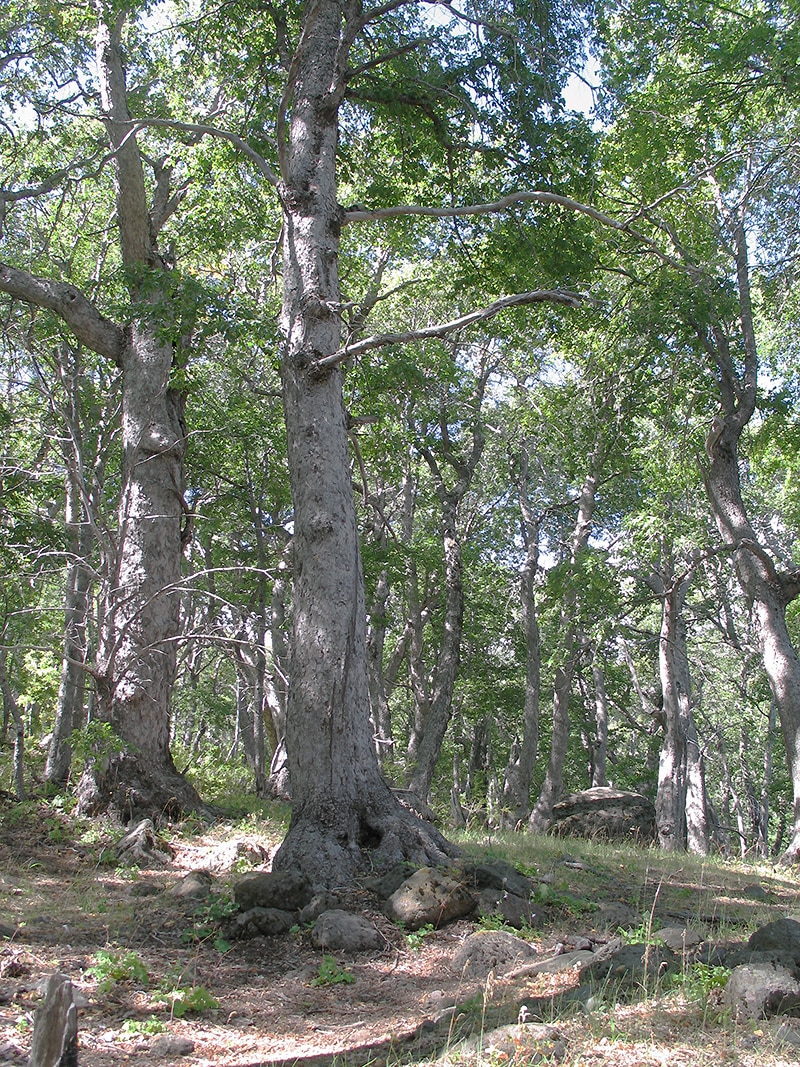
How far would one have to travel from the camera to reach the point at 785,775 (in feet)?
108

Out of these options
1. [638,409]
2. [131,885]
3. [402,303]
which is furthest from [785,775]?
[131,885]

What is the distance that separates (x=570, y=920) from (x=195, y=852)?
371 cm

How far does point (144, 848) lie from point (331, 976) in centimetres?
351

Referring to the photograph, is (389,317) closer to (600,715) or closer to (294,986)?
(600,715)

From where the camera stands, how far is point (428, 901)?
5371 mm

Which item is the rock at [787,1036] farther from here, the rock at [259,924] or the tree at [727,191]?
the tree at [727,191]

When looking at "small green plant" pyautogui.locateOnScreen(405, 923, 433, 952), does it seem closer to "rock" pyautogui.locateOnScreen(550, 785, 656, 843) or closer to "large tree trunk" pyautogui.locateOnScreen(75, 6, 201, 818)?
"large tree trunk" pyautogui.locateOnScreen(75, 6, 201, 818)

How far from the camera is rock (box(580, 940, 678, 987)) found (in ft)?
13.4

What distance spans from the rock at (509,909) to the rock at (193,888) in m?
2.05

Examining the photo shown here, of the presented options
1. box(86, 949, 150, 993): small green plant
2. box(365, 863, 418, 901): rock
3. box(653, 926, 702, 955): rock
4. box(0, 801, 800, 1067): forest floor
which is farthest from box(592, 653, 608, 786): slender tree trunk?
box(86, 949, 150, 993): small green plant

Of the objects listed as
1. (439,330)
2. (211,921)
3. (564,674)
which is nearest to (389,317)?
(564,674)

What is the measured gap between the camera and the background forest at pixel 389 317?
28.1 ft

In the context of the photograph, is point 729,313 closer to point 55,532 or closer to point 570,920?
point 570,920

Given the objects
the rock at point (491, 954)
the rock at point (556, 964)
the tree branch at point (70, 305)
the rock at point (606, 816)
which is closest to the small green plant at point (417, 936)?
the rock at point (491, 954)
